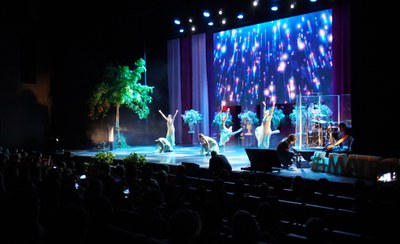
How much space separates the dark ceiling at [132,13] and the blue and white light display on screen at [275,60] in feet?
1.64

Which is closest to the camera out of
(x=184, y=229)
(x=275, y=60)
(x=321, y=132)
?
(x=184, y=229)

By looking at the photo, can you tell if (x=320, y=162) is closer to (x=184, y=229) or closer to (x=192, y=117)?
(x=184, y=229)

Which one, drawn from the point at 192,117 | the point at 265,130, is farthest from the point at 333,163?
the point at 192,117

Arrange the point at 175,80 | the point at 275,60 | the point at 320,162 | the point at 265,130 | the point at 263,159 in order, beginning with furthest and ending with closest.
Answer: the point at 175,80 < the point at 275,60 < the point at 265,130 < the point at 320,162 < the point at 263,159

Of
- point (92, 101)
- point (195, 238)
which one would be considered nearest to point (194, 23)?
point (92, 101)

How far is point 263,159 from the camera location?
852 cm

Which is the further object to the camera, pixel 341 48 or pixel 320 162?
pixel 341 48

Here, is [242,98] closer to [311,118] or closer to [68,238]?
[311,118]

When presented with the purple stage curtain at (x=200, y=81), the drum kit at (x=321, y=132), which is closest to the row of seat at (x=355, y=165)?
the drum kit at (x=321, y=132)

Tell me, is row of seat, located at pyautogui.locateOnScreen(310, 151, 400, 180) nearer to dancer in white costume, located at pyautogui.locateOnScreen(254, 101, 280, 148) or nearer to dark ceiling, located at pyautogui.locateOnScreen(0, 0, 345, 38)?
dancer in white costume, located at pyautogui.locateOnScreen(254, 101, 280, 148)

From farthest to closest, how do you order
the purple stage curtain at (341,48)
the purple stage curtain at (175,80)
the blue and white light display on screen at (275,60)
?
the purple stage curtain at (175,80) → the blue and white light display on screen at (275,60) → the purple stage curtain at (341,48)

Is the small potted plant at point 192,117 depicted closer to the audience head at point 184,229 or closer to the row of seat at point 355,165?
the row of seat at point 355,165

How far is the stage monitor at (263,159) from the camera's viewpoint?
27.4 feet

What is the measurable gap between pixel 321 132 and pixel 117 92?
8.47 metres
